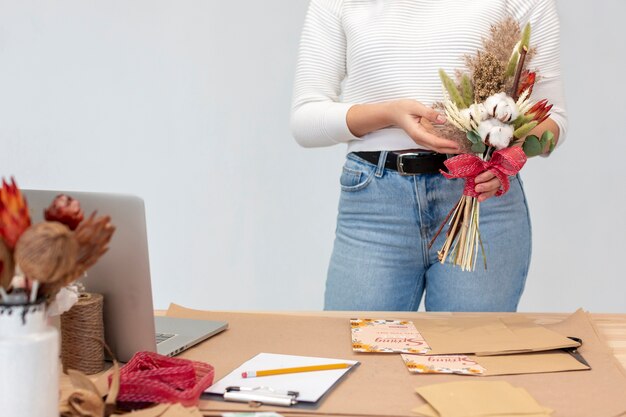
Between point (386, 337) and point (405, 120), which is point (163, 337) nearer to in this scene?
point (386, 337)

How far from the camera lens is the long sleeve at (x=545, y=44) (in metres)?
1.54

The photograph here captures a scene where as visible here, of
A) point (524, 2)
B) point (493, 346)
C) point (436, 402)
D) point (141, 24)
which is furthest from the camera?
point (141, 24)

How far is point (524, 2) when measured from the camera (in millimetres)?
1559

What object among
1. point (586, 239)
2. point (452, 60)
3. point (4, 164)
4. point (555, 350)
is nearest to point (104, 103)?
point (4, 164)

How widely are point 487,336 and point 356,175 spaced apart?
0.51m

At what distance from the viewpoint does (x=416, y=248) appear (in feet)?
5.06

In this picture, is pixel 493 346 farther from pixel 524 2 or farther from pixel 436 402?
pixel 524 2

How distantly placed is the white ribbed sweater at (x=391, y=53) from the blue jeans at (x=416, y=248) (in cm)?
10

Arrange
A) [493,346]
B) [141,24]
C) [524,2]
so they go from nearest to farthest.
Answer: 1. [493,346]
2. [524,2]
3. [141,24]

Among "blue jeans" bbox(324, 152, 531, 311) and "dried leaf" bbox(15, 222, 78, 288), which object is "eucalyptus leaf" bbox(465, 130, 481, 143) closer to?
"blue jeans" bbox(324, 152, 531, 311)

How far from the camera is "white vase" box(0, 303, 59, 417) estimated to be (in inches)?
28.3

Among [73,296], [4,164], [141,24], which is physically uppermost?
[141,24]

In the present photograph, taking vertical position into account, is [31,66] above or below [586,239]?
above

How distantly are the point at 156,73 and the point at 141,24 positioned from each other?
0.19m
